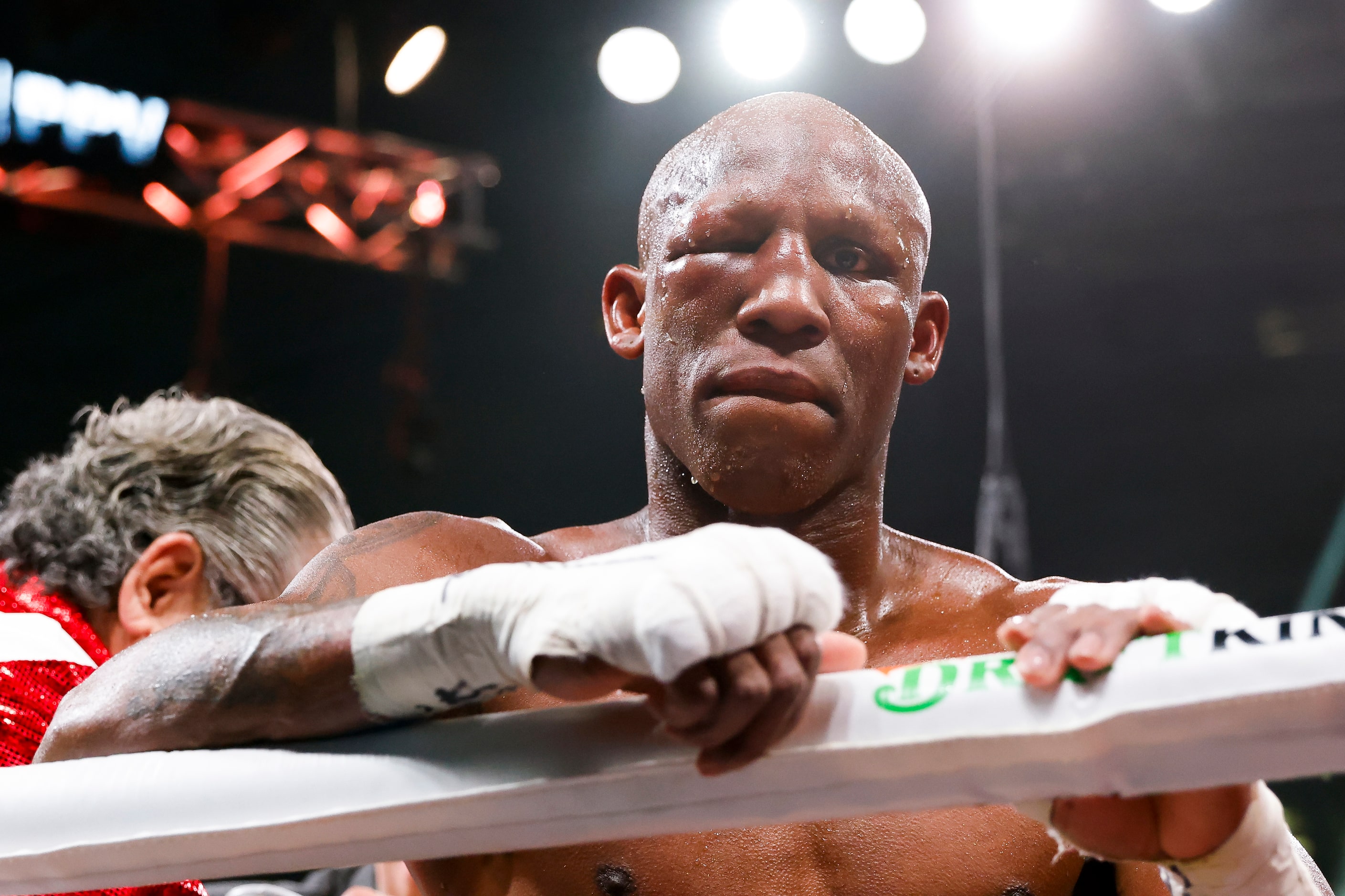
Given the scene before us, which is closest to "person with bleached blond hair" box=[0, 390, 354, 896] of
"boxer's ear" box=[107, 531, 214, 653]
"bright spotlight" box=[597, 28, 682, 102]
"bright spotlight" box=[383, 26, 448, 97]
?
"boxer's ear" box=[107, 531, 214, 653]

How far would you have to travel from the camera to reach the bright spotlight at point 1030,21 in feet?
9.71

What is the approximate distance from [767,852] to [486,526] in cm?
44

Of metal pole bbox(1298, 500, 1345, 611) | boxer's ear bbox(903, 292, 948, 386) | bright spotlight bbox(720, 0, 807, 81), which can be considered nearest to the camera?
boxer's ear bbox(903, 292, 948, 386)

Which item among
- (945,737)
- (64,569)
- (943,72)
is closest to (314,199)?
(943,72)

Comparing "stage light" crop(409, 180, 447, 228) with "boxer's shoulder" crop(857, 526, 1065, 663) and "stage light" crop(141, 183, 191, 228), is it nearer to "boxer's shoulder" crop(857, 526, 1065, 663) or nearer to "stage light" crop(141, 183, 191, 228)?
"stage light" crop(141, 183, 191, 228)

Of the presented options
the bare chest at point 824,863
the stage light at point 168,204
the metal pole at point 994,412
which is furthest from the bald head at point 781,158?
the stage light at point 168,204

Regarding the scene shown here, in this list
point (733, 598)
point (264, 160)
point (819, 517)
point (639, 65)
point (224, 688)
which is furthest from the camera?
point (264, 160)

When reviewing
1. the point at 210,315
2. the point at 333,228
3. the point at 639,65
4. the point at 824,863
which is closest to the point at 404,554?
the point at 824,863

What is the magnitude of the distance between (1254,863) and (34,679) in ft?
4.24

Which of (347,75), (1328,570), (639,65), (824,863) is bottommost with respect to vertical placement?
(1328,570)

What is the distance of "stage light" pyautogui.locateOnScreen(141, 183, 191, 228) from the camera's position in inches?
181

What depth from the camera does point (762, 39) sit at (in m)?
2.49

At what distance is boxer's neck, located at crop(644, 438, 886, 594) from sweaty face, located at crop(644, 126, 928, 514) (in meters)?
0.02

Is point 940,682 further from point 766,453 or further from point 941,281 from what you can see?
point 941,281
